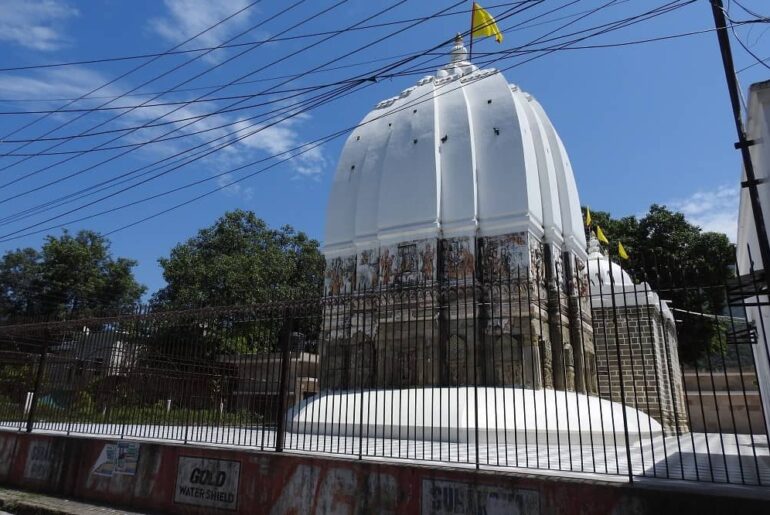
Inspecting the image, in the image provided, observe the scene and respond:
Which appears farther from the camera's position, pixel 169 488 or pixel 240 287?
pixel 240 287

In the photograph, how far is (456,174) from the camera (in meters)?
15.9

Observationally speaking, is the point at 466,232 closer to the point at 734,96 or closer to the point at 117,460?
the point at 734,96

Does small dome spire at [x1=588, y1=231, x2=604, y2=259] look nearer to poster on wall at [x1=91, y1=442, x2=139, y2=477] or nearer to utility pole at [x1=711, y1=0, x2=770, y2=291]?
utility pole at [x1=711, y1=0, x2=770, y2=291]

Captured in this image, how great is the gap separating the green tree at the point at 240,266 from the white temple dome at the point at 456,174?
22.1ft

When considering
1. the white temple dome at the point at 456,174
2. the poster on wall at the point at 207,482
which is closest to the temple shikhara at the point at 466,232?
the white temple dome at the point at 456,174

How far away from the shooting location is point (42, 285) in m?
32.2

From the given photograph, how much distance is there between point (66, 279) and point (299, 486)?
32077mm

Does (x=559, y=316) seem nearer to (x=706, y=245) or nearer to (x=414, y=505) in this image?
(x=414, y=505)

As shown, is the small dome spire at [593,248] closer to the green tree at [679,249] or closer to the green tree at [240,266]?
the green tree at [679,249]

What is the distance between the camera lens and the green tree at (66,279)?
32.1 m

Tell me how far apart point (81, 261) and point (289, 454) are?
3165cm

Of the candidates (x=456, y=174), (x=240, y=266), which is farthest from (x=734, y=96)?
(x=240, y=266)

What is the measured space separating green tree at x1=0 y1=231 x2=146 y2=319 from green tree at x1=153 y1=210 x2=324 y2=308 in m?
7.52

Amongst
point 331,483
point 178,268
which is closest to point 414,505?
point 331,483
